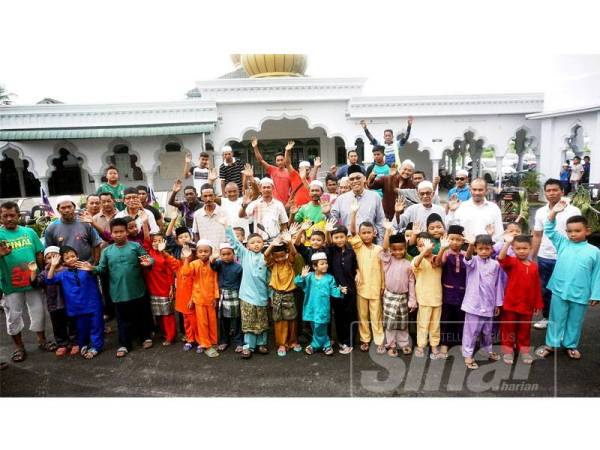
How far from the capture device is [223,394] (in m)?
3.25

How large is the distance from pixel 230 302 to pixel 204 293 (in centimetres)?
27

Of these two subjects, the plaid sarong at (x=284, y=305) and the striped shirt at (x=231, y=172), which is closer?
the plaid sarong at (x=284, y=305)

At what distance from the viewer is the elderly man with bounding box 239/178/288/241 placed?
430cm

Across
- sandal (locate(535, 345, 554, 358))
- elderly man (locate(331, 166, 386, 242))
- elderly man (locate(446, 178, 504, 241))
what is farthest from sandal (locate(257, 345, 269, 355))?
sandal (locate(535, 345, 554, 358))

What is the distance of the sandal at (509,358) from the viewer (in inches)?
137

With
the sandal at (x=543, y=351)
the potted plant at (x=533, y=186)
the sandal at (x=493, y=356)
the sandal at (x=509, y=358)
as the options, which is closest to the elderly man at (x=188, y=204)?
the sandal at (x=493, y=356)

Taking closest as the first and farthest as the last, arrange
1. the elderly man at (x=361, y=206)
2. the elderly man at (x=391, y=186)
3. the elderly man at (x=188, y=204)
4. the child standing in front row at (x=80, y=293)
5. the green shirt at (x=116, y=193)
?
the child standing in front row at (x=80, y=293) → the elderly man at (x=361, y=206) → the elderly man at (x=188, y=204) → the elderly man at (x=391, y=186) → the green shirt at (x=116, y=193)

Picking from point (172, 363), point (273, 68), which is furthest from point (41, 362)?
point (273, 68)

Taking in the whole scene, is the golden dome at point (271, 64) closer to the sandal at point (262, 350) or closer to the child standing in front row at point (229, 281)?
the child standing in front row at point (229, 281)

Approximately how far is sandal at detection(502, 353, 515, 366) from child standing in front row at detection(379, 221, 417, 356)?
→ 815 millimetres

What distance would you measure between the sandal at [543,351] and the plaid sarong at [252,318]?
8.34 feet

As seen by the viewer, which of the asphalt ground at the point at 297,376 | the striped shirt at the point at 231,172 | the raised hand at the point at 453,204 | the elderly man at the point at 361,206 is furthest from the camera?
the striped shirt at the point at 231,172

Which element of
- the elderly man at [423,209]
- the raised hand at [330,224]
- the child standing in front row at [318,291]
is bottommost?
the child standing in front row at [318,291]

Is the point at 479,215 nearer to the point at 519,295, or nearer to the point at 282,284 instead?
the point at 519,295
